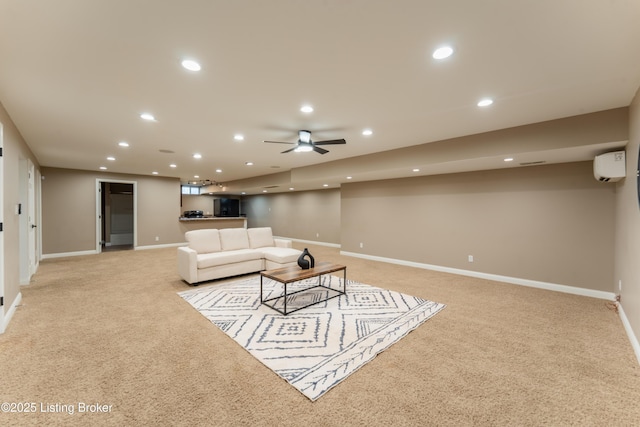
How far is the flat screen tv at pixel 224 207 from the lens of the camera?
12637 millimetres

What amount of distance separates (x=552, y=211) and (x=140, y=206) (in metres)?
10.3

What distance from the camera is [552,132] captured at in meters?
3.36

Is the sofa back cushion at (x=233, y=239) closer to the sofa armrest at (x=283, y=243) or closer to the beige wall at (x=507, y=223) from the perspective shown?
the sofa armrest at (x=283, y=243)

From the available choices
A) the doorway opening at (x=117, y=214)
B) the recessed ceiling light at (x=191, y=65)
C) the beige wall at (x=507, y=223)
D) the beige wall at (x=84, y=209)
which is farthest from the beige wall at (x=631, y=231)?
the doorway opening at (x=117, y=214)

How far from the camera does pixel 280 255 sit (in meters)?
5.02

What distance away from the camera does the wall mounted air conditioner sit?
3.17 metres

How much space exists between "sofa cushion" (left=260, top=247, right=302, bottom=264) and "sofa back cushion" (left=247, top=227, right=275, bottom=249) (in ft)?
0.83

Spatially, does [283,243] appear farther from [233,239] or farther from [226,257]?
[226,257]

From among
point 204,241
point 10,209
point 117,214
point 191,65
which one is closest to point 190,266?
point 204,241

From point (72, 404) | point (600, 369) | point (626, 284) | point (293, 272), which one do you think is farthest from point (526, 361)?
point (72, 404)

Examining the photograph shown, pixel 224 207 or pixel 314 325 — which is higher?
pixel 224 207

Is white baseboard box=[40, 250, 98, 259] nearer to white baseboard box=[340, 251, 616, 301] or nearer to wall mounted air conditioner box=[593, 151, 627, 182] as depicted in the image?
white baseboard box=[340, 251, 616, 301]

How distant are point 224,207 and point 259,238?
7645 millimetres

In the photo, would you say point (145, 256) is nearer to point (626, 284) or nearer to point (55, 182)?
point (55, 182)
